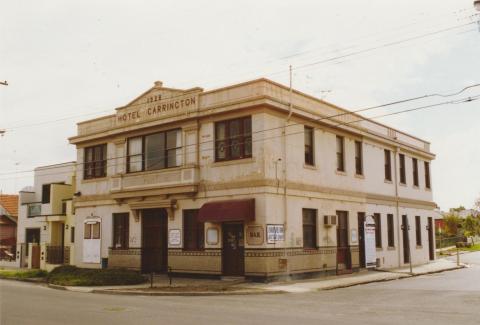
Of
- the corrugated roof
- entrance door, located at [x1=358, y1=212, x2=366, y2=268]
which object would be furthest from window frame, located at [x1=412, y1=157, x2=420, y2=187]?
the corrugated roof

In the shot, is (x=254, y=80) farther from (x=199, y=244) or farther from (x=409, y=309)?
(x=409, y=309)

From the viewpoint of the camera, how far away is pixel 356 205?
95.7ft

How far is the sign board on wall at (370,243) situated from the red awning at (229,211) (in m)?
8.87

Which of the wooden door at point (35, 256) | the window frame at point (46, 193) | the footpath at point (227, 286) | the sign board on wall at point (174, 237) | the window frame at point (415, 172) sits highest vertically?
the window frame at point (415, 172)

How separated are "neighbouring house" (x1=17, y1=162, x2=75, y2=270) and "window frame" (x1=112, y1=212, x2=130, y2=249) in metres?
3.66

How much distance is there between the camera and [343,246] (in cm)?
2773

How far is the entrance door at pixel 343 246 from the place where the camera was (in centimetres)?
2728

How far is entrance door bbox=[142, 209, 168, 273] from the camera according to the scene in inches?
1054

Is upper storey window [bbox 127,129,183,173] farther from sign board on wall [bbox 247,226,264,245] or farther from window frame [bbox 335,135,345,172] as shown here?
window frame [bbox 335,135,345,172]

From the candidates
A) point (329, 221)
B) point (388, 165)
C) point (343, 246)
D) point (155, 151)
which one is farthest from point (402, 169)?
point (155, 151)

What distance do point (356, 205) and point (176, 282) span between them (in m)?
10.9

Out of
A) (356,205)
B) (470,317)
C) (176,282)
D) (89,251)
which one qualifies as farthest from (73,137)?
(470,317)

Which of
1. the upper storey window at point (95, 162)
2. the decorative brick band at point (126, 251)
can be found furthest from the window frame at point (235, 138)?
the upper storey window at point (95, 162)

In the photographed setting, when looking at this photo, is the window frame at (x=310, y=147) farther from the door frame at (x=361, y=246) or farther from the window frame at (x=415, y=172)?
the window frame at (x=415, y=172)
